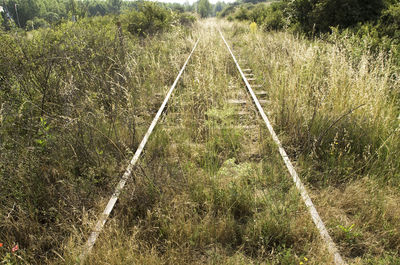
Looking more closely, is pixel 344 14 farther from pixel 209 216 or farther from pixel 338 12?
pixel 209 216

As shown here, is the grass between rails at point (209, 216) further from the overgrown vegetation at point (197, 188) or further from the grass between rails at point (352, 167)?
the grass between rails at point (352, 167)

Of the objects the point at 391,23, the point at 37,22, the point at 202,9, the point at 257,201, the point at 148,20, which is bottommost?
the point at 257,201

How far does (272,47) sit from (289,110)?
4.31 metres

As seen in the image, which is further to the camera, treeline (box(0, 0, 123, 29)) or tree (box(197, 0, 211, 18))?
tree (box(197, 0, 211, 18))

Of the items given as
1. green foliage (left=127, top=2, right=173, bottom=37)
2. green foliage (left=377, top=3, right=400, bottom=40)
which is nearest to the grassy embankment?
green foliage (left=377, top=3, right=400, bottom=40)

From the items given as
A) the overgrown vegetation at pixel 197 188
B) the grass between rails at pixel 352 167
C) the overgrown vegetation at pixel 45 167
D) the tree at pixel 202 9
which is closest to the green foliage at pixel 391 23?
the grass between rails at pixel 352 167

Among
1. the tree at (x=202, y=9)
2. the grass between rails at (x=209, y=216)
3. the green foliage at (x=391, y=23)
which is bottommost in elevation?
the grass between rails at (x=209, y=216)

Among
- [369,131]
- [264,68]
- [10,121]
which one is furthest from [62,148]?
[264,68]

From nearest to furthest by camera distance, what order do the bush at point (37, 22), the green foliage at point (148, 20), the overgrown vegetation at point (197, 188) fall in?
the overgrown vegetation at point (197, 188) < the bush at point (37, 22) < the green foliage at point (148, 20)

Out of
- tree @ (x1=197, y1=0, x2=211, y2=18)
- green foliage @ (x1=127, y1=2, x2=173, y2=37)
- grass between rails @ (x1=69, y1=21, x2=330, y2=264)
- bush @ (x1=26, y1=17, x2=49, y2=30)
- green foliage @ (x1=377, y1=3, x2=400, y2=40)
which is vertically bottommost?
grass between rails @ (x1=69, y1=21, x2=330, y2=264)

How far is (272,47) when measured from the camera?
24.5 feet

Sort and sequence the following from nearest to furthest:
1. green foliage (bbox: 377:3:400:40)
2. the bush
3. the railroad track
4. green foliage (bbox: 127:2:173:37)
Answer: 1. the railroad track
2. the bush
3. green foliage (bbox: 377:3:400:40)
4. green foliage (bbox: 127:2:173:37)

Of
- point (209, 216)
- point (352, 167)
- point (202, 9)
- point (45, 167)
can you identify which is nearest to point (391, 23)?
point (352, 167)

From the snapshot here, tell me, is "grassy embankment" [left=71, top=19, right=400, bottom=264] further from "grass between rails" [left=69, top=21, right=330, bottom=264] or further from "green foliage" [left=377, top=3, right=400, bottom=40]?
"green foliage" [left=377, top=3, right=400, bottom=40]
